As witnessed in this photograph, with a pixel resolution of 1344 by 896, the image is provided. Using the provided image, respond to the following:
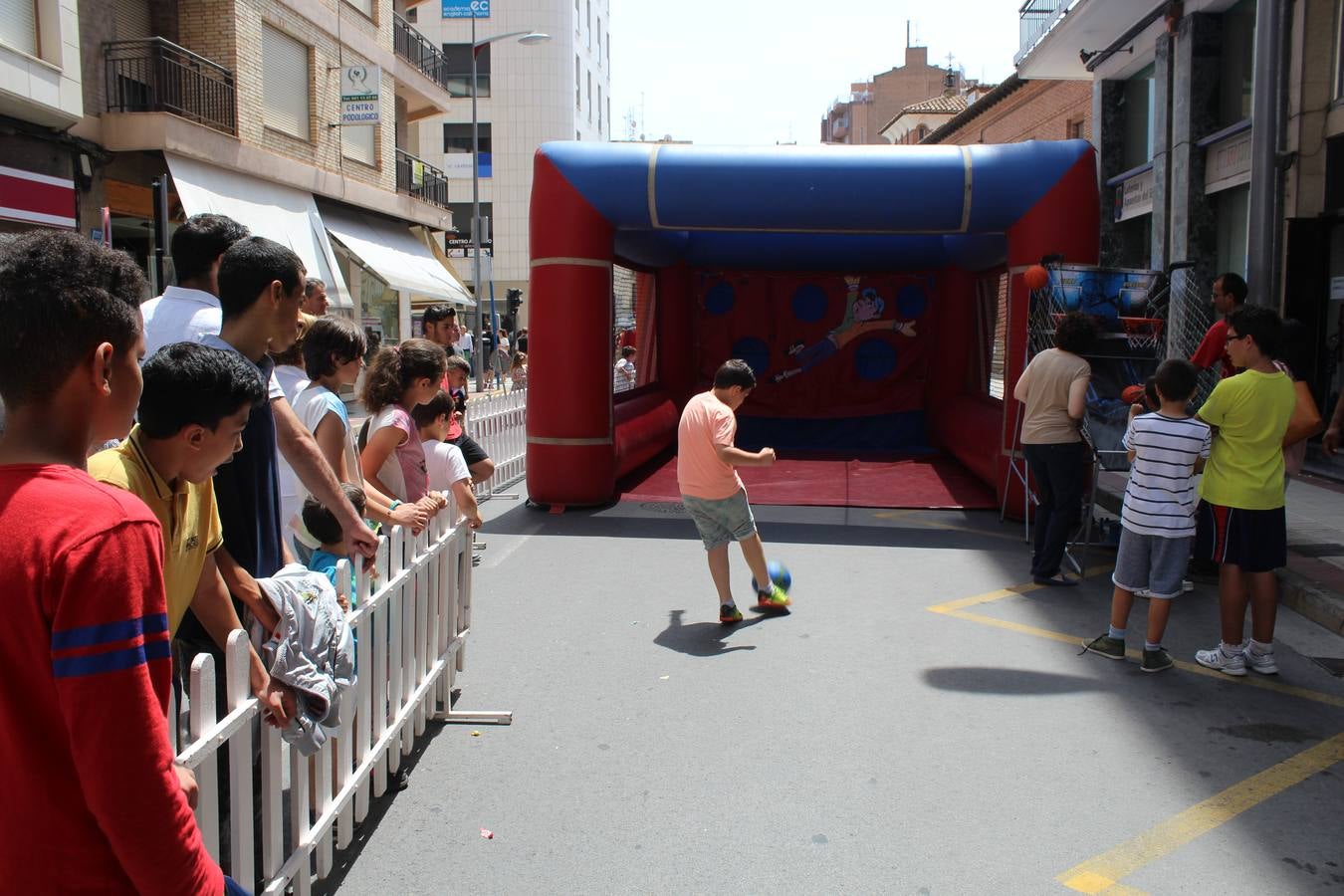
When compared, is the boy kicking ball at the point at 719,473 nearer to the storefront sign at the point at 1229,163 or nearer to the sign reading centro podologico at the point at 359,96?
the storefront sign at the point at 1229,163

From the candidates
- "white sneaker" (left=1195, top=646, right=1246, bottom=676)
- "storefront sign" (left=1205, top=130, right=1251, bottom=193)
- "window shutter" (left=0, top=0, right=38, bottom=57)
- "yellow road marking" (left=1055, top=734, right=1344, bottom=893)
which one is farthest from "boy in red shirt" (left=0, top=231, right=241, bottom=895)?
"storefront sign" (left=1205, top=130, right=1251, bottom=193)

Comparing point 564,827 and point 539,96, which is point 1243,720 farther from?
point 539,96

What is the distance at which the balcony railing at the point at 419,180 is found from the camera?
2561cm

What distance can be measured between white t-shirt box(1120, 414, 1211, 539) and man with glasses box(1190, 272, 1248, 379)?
6.37 ft

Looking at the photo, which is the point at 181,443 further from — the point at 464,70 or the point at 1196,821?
the point at 464,70

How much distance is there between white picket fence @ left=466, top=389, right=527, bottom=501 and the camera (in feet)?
35.5

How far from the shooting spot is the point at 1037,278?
8375 millimetres

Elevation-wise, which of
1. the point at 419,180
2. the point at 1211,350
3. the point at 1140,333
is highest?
the point at 419,180

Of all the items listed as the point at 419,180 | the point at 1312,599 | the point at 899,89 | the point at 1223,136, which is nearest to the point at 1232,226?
the point at 1223,136

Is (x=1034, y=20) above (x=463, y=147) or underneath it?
underneath

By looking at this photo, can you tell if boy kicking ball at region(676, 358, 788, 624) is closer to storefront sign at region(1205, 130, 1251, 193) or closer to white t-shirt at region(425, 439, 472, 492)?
white t-shirt at region(425, 439, 472, 492)

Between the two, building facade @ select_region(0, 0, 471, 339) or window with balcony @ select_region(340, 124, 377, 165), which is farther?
window with balcony @ select_region(340, 124, 377, 165)

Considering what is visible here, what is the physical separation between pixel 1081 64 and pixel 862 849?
1871 cm

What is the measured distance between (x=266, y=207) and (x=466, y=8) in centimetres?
1327
